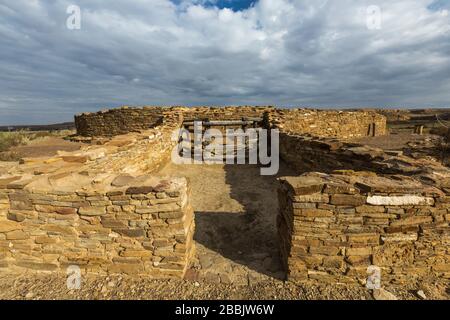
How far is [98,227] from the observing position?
123 inches

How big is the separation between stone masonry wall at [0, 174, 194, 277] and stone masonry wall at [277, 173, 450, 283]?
5.12 ft

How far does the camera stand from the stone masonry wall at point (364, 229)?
2896 mm

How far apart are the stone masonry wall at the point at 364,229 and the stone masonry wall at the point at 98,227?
156 centimetres

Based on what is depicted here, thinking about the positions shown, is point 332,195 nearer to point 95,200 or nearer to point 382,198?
point 382,198

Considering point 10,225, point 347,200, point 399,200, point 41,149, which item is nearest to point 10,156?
point 41,149

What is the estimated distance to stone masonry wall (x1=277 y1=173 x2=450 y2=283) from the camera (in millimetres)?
2896

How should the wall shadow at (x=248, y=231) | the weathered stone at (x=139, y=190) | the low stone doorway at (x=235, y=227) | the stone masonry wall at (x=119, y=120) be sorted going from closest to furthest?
the weathered stone at (x=139, y=190) < the low stone doorway at (x=235, y=227) < the wall shadow at (x=248, y=231) < the stone masonry wall at (x=119, y=120)

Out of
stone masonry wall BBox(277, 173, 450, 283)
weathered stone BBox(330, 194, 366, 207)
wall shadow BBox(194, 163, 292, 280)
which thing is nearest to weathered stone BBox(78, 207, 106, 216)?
wall shadow BBox(194, 163, 292, 280)

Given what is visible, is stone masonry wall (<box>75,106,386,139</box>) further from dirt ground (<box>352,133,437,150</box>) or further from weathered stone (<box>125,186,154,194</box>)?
weathered stone (<box>125,186,154,194</box>)

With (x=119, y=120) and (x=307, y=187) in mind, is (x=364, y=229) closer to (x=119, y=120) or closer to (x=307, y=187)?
(x=307, y=187)

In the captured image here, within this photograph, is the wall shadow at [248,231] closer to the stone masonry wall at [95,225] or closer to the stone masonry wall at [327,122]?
the stone masonry wall at [95,225]

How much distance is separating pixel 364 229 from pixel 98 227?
11.1 ft

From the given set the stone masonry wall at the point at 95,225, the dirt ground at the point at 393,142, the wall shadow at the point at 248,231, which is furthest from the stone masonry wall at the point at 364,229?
the dirt ground at the point at 393,142

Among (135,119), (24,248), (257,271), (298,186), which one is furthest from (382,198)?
(135,119)
